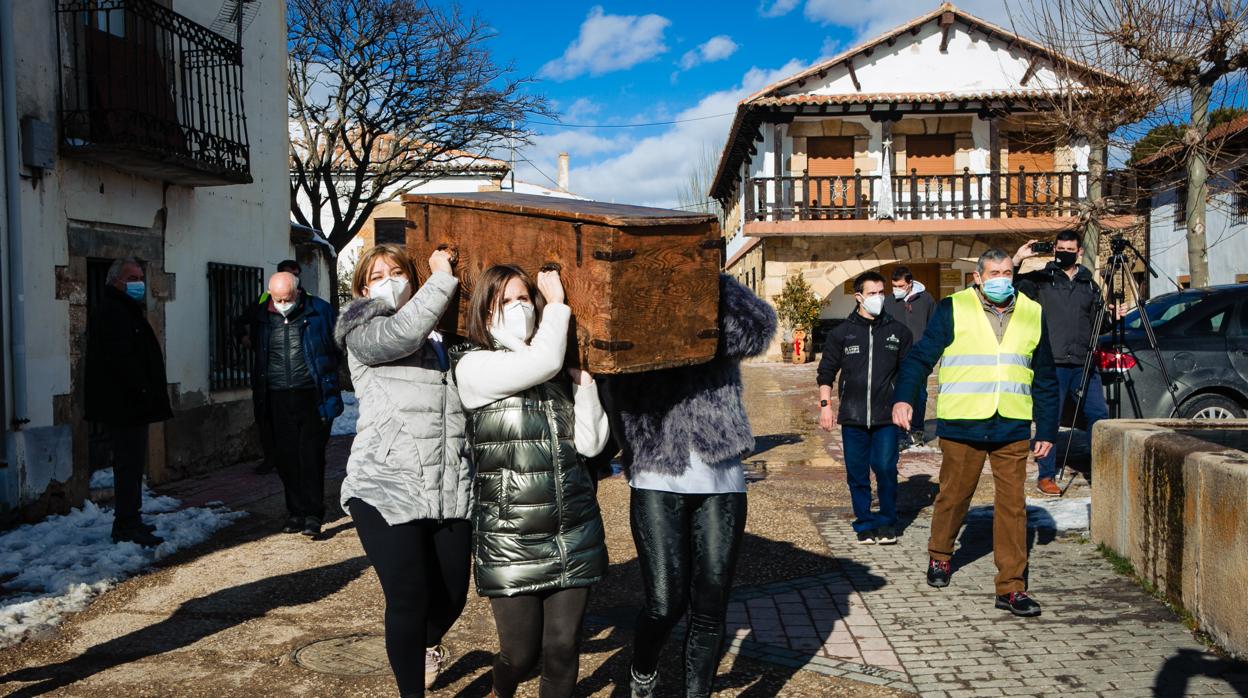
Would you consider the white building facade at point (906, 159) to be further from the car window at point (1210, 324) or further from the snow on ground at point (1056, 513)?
the snow on ground at point (1056, 513)

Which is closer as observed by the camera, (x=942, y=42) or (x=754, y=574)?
(x=754, y=574)

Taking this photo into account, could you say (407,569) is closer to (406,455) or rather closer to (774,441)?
(406,455)

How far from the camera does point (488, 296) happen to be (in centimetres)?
333

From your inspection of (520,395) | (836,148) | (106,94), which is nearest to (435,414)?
(520,395)

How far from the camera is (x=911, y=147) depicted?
84.2 ft

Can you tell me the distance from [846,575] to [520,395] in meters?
3.25

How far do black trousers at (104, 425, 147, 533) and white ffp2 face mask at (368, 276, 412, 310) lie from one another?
388 cm

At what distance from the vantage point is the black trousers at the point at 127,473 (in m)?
6.78

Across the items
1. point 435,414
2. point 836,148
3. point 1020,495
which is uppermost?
point 836,148

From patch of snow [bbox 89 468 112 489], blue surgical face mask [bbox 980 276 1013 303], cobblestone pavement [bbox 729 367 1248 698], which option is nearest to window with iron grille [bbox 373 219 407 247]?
patch of snow [bbox 89 468 112 489]

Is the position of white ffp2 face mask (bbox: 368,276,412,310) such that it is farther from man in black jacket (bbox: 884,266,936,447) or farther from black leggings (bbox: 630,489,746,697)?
man in black jacket (bbox: 884,266,936,447)

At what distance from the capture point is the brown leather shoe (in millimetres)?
7867

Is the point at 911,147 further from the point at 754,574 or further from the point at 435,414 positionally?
the point at 435,414

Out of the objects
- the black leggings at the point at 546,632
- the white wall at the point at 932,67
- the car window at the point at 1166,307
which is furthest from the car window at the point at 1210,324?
the white wall at the point at 932,67
